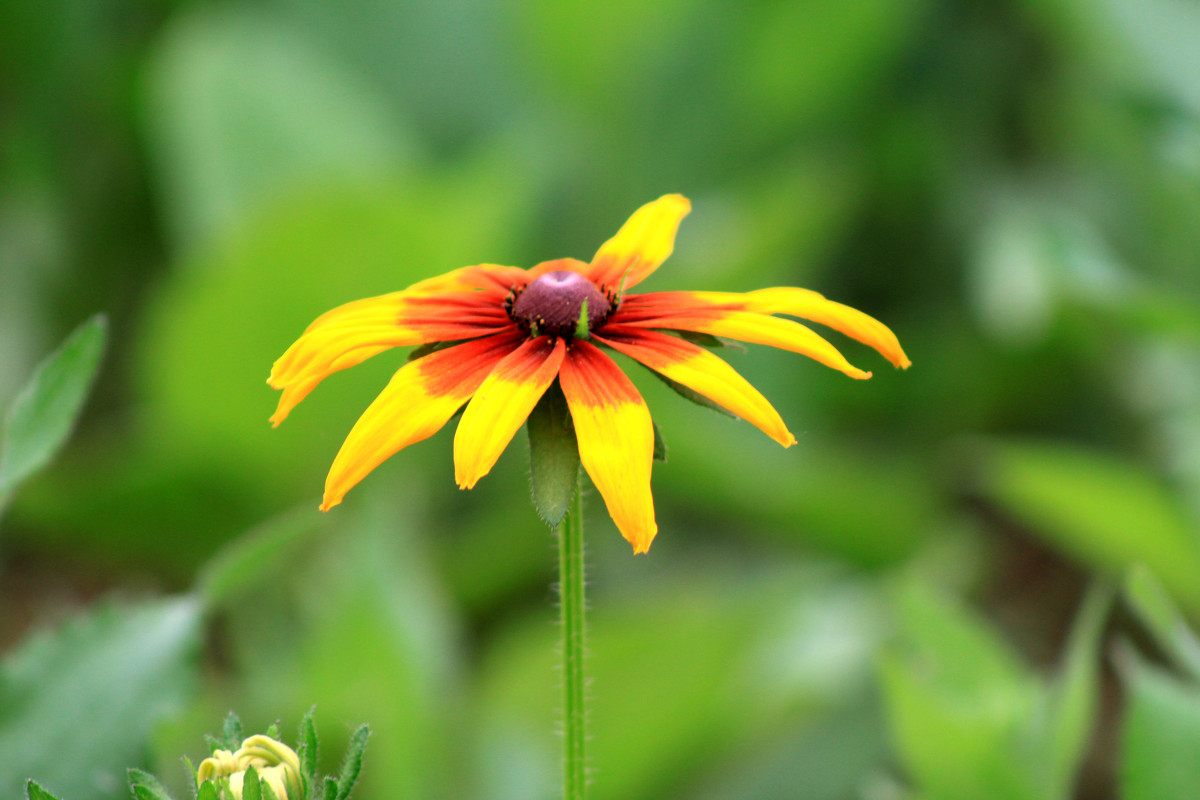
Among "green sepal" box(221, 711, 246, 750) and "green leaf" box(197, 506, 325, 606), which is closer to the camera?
"green sepal" box(221, 711, 246, 750)

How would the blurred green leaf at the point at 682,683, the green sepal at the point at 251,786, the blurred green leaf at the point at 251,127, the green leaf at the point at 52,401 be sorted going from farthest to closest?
the blurred green leaf at the point at 251,127 < the blurred green leaf at the point at 682,683 < the green leaf at the point at 52,401 < the green sepal at the point at 251,786

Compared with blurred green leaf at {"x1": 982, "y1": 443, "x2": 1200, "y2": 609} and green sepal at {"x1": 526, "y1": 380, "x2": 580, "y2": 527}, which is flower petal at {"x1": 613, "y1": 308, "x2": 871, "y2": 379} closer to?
green sepal at {"x1": 526, "y1": 380, "x2": 580, "y2": 527}

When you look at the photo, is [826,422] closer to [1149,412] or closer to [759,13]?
[1149,412]

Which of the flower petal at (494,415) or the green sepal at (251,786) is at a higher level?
the flower petal at (494,415)

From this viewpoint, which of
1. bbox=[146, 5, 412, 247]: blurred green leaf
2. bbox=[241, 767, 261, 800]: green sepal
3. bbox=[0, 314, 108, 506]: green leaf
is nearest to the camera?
bbox=[241, 767, 261, 800]: green sepal

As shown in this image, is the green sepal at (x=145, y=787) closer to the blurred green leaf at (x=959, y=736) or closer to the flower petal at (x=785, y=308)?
the flower petal at (x=785, y=308)

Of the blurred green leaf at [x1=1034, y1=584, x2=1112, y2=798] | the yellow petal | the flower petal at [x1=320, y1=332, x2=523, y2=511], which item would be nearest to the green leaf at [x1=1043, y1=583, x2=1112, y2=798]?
the blurred green leaf at [x1=1034, y1=584, x2=1112, y2=798]

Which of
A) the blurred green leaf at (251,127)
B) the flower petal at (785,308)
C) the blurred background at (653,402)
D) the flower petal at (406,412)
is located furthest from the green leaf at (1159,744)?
the blurred green leaf at (251,127)
